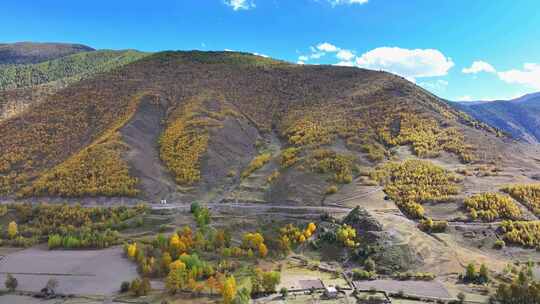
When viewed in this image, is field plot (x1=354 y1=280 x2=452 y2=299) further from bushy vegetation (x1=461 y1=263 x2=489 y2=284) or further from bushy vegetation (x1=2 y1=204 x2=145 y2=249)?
bushy vegetation (x1=2 y1=204 x2=145 y2=249)

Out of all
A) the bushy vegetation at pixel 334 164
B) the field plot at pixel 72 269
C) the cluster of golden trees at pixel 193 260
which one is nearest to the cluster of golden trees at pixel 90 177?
the field plot at pixel 72 269

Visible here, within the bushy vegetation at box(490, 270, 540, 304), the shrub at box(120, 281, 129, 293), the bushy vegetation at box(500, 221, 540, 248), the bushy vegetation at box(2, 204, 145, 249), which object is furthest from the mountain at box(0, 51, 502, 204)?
the bushy vegetation at box(490, 270, 540, 304)

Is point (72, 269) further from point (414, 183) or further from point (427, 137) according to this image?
point (427, 137)

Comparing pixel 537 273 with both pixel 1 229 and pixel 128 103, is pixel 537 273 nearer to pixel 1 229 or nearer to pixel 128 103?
pixel 1 229

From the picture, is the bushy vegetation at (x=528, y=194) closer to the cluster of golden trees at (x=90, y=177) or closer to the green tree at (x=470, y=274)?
the green tree at (x=470, y=274)

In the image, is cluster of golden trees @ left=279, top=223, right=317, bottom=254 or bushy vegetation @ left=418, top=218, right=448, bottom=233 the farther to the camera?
bushy vegetation @ left=418, top=218, right=448, bottom=233

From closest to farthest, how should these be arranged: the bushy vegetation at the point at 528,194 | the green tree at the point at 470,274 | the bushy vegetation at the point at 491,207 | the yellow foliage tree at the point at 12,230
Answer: the green tree at the point at 470,274, the yellow foliage tree at the point at 12,230, the bushy vegetation at the point at 491,207, the bushy vegetation at the point at 528,194
